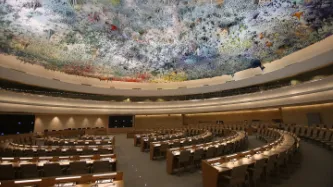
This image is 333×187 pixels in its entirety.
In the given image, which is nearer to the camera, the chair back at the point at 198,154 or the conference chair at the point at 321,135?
the chair back at the point at 198,154

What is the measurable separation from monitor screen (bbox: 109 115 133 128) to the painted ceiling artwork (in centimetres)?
756

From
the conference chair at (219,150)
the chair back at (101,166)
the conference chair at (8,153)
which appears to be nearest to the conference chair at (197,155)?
the conference chair at (219,150)

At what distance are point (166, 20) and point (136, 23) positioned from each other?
243cm

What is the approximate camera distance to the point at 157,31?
48.6ft

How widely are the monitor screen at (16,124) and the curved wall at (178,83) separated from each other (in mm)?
3249

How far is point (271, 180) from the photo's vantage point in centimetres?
455

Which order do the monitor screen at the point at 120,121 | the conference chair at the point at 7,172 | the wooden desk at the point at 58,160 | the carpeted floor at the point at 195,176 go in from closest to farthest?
the carpeted floor at the point at 195,176, the conference chair at the point at 7,172, the wooden desk at the point at 58,160, the monitor screen at the point at 120,121

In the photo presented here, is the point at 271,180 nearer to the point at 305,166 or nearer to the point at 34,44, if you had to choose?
the point at 305,166

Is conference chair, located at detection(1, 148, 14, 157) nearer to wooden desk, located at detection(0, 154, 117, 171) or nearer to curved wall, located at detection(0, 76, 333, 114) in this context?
wooden desk, located at detection(0, 154, 117, 171)

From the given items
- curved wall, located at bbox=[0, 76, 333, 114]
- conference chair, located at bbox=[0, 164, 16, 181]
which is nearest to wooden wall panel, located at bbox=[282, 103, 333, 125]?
curved wall, located at bbox=[0, 76, 333, 114]

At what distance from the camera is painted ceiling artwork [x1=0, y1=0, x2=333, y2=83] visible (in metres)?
11.3

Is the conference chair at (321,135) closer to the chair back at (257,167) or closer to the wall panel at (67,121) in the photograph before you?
the chair back at (257,167)

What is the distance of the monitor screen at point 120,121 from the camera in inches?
907

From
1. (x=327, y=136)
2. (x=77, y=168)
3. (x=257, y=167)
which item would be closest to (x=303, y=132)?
(x=327, y=136)
